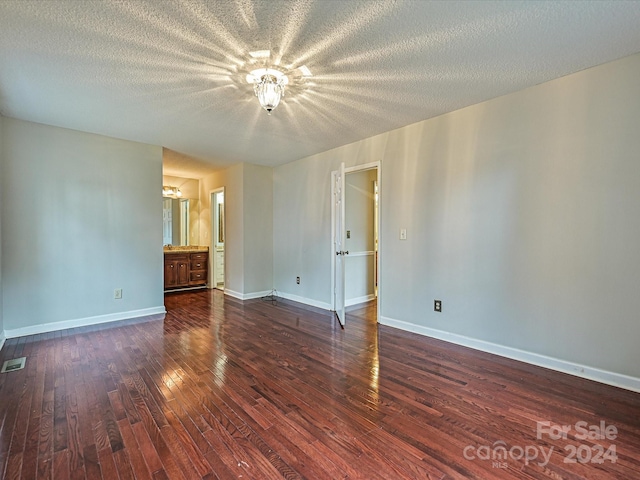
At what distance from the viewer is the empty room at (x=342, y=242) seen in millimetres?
1654

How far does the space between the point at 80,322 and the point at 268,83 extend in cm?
365

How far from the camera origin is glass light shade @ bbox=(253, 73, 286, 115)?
91.2 inches

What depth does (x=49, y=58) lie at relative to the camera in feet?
6.93

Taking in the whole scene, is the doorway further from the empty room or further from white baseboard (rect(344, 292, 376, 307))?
white baseboard (rect(344, 292, 376, 307))

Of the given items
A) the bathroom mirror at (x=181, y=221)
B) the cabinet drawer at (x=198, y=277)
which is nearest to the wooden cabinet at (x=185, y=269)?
the cabinet drawer at (x=198, y=277)

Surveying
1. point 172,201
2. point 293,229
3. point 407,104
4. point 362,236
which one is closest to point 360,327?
point 362,236

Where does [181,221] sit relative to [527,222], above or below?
above

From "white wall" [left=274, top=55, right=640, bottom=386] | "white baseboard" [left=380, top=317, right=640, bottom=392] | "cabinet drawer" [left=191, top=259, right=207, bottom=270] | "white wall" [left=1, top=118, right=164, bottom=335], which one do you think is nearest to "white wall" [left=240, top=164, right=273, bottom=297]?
"white wall" [left=1, top=118, right=164, bottom=335]

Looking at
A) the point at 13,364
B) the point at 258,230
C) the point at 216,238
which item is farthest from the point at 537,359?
the point at 216,238

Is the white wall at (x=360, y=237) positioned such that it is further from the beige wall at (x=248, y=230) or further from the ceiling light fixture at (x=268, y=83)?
the ceiling light fixture at (x=268, y=83)

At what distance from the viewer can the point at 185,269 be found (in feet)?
19.8

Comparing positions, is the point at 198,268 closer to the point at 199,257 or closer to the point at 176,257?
the point at 199,257

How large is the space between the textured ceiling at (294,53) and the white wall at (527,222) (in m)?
0.27

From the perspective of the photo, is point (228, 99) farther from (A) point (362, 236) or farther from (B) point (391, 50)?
(A) point (362, 236)
